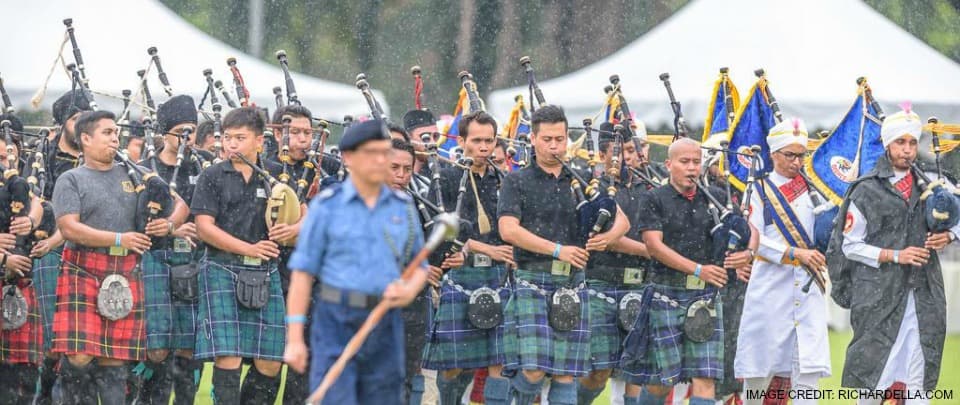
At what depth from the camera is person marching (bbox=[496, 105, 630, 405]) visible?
8.03 metres

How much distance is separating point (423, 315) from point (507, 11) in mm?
15293

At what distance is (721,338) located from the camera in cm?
830

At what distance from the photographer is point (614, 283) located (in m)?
8.93

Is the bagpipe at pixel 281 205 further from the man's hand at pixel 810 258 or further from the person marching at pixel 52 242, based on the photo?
the man's hand at pixel 810 258

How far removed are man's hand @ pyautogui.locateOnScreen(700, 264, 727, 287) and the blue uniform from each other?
7.99 feet

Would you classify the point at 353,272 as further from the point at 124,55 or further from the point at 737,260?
the point at 124,55

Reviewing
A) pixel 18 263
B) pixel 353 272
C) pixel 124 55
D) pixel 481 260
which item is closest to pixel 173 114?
pixel 18 263

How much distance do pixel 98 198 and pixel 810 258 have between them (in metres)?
3.47

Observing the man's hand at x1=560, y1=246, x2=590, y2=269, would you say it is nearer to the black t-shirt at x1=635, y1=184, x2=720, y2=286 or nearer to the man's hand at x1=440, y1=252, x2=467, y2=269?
the black t-shirt at x1=635, y1=184, x2=720, y2=286

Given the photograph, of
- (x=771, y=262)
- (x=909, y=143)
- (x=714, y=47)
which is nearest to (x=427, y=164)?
(x=771, y=262)

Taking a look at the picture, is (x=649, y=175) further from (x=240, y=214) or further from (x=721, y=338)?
(x=240, y=214)

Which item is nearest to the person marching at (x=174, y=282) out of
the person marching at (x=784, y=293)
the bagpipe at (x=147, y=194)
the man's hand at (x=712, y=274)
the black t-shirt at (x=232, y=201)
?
the bagpipe at (x=147, y=194)

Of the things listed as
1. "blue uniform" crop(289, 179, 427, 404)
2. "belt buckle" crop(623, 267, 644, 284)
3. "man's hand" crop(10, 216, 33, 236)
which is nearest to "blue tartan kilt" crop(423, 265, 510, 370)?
"belt buckle" crop(623, 267, 644, 284)

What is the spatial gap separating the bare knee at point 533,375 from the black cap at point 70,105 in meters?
2.73
